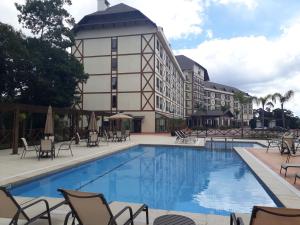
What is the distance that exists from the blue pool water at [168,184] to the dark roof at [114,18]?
2937 cm

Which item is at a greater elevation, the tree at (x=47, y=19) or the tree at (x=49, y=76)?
the tree at (x=47, y=19)

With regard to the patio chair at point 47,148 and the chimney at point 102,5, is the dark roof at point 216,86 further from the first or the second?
the patio chair at point 47,148

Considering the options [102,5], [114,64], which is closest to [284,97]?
[114,64]

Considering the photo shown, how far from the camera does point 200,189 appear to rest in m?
8.76

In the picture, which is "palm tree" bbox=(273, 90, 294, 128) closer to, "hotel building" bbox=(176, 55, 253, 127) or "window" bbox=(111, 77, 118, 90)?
"hotel building" bbox=(176, 55, 253, 127)

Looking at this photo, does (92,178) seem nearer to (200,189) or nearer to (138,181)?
(138,181)

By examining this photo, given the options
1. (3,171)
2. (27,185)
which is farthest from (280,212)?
(3,171)

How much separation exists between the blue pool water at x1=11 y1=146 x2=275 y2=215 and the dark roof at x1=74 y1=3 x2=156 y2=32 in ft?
96.3

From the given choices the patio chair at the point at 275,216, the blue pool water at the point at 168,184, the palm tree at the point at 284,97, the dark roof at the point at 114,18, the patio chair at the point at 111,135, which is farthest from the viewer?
the palm tree at the point at 284,97

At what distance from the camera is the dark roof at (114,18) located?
39562 millimetres

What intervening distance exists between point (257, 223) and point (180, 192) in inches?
219

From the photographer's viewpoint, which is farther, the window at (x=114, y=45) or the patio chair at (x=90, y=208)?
the window at (x=114, y=45)

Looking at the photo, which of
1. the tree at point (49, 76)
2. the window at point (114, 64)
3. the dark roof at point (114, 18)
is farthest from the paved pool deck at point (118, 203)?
the dark roof at point (114, 18)

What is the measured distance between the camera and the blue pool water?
24.3 ft
